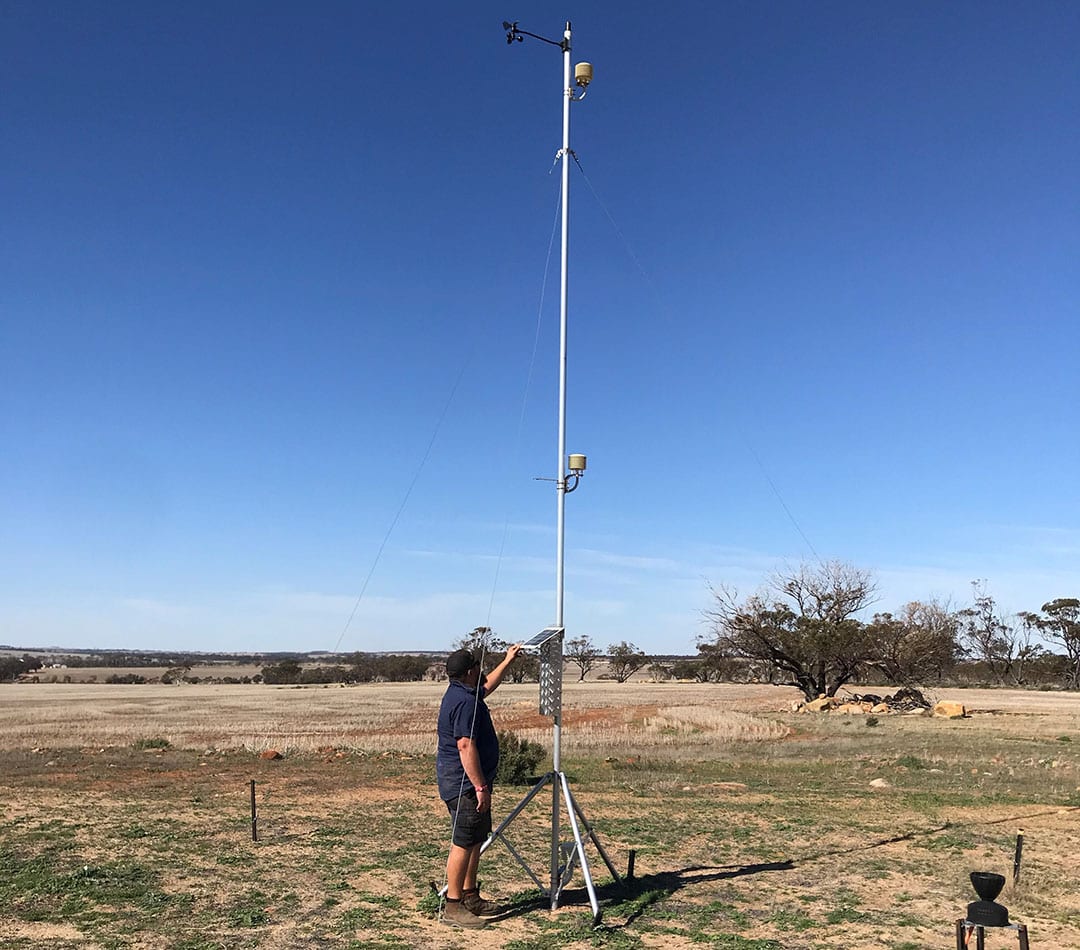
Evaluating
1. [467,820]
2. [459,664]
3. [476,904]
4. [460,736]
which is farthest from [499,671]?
[476,904]

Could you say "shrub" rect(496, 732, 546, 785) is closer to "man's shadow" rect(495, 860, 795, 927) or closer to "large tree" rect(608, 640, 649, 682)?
"man's shadow" rect(495, 860, 795, 927)

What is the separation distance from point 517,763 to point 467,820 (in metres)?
11.2

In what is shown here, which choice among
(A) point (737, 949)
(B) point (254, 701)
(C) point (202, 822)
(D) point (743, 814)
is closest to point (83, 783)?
(C) point (202, 822)

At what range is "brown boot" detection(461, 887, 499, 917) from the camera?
740 centimetres

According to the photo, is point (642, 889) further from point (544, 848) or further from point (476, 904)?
point (544, 848)

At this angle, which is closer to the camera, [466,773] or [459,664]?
[466,773]

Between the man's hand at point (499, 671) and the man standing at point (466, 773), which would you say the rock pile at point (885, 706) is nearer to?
the man standing at point (466, 773)

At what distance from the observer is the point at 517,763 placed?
18000 millimetres

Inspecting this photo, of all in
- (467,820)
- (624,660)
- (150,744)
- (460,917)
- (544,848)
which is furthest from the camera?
(624,660)

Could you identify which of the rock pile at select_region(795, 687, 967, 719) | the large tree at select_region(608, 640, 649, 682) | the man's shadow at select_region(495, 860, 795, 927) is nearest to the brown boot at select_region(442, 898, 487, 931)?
the man's shadow at select_region(495, 860, 795, 927)

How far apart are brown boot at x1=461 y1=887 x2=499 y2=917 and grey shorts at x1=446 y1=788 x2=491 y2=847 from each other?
476mm

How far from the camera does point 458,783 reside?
24.0 ft

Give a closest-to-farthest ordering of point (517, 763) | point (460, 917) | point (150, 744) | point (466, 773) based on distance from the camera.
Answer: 1. point (466, 773)
2. point (460, 917)
3. point (517, 763)
4. point (150, 744)

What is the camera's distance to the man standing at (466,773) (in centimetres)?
718
